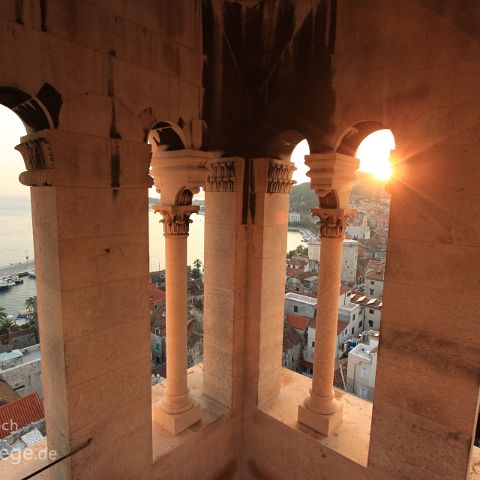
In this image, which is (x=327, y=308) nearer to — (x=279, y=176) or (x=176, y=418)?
(x=279, y=176)

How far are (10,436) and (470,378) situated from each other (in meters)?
15.6

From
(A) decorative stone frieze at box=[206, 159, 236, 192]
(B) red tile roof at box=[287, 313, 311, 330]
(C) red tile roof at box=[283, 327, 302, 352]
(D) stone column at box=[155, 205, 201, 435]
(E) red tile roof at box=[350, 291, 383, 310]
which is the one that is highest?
(A) decorative stone frieze at box=[206, 159, 236, 192]

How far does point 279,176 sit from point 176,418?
4222 mm

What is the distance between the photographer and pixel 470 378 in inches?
152

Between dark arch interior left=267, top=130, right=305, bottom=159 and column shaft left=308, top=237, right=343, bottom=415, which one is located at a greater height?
dark arch interior left=267, top=130, right=305, bottom=159

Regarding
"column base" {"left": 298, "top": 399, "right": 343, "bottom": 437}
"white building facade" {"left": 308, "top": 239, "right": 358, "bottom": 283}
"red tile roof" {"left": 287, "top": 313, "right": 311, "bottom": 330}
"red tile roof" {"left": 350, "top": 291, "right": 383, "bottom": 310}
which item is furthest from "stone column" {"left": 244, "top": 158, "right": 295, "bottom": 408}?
"white building facade" {"left": 308, "top": 239, "right": 358, "bottom": 283}

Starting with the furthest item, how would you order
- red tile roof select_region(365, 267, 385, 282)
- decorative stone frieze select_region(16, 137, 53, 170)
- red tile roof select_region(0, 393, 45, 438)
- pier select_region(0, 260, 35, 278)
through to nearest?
pier select_region(0, 260, 35, 278), red tile roof select_region(365, 267, 385, 282), red tile roof select_region(0, 393, 45, 438), decorative stone frieze select_region(16, 137, 53, 170)

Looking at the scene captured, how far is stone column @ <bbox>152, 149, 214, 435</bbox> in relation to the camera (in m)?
4.97

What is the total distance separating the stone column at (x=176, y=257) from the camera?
16.3ft

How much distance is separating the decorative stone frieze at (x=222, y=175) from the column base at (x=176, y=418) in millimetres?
3650

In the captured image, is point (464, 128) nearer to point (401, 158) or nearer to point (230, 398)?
point (401, 158)

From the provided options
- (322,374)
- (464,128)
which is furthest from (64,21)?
(322,374)

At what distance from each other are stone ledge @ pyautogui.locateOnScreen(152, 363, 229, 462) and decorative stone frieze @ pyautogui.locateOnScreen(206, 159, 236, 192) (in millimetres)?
3808

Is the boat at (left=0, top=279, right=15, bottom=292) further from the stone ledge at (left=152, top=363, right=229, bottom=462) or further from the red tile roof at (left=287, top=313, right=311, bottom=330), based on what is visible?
the stone ledge at (left=152, top=363, right=229, bottom=462)
